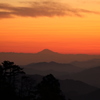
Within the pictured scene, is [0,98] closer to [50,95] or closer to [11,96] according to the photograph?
[11,96]

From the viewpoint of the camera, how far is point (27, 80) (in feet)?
264

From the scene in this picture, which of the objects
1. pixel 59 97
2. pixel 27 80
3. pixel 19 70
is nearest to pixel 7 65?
pixel 19 70

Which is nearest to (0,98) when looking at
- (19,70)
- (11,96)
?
(11,96)

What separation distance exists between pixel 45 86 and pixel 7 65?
35.9 ft

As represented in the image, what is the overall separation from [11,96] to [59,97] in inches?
609

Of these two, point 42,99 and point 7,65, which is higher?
point 7,65

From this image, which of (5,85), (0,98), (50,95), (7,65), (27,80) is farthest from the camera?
(27,80)

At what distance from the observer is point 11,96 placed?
55.8 m

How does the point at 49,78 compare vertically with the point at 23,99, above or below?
above

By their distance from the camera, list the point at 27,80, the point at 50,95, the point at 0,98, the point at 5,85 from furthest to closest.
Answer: the point at 27,80
the point at 50,95
the point at 5,85
the point at 0,98

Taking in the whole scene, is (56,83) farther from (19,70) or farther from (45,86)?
(19,70)

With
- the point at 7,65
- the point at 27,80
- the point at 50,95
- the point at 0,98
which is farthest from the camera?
the point at 27,80

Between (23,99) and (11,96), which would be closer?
(11,96)

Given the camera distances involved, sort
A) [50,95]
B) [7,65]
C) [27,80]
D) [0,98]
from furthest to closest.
A: [27,80]
[7,65]
[50,95]
[0,98]
